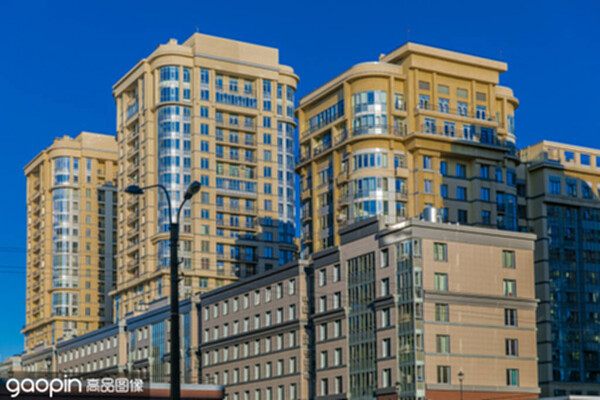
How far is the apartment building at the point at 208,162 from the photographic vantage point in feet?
538

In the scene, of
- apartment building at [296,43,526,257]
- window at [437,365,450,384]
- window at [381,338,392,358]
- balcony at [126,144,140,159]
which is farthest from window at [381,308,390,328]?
balcony at [126,144,140,159]

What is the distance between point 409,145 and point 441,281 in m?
31.9

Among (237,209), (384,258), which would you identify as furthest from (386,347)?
(237,209)

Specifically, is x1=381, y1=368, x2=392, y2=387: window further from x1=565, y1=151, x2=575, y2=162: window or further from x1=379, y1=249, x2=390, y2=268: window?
x1=565, y1=151, x2=575, y2=162: window

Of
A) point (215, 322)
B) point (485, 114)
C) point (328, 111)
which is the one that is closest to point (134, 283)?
point (215, 322)

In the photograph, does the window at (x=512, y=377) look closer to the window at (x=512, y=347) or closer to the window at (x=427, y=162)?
the window at (x=512, y=347)

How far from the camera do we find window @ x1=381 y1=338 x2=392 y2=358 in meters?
105

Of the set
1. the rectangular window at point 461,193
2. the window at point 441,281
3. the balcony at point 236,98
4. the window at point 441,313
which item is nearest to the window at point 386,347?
the window at point 441,313

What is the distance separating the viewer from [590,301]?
6019 inches

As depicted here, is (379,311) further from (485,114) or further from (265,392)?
(485,114)

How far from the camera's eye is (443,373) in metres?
102

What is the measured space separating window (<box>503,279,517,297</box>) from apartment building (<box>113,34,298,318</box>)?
2459 inches

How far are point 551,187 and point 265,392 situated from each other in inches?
2211

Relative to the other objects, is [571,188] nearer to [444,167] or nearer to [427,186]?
[444,167]
